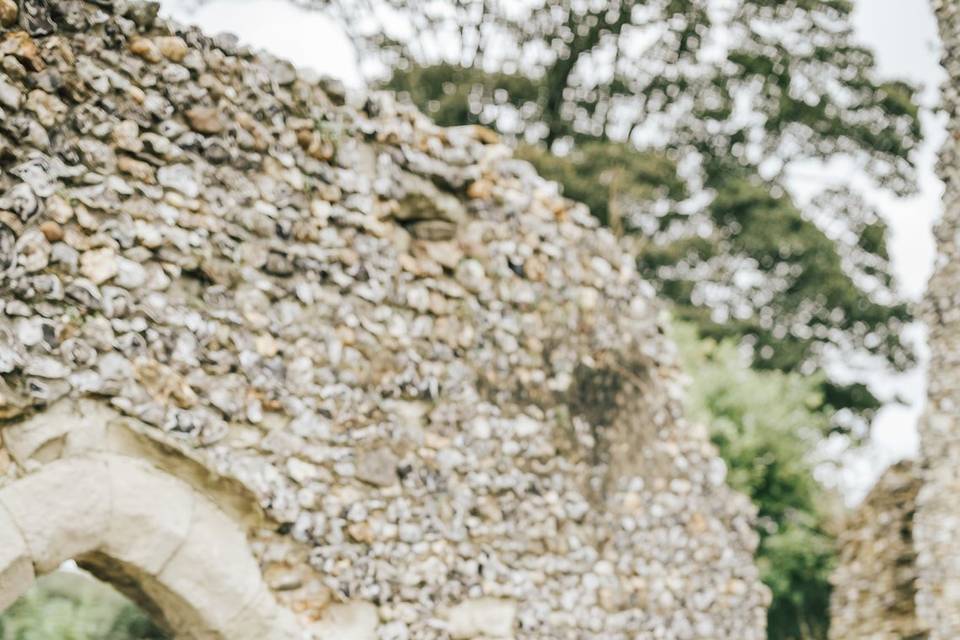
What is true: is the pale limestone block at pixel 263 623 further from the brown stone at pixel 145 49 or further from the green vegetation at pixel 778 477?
the green vegetation at pixel 778 477

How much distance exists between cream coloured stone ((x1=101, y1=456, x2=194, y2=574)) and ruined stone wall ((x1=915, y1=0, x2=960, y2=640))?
4.39m

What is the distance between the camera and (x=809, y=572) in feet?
36.1

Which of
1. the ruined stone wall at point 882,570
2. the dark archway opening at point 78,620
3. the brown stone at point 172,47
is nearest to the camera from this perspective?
the brown stone at point 172,47

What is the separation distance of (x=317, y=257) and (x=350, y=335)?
378mm

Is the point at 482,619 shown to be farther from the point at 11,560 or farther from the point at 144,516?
the point at 11,560

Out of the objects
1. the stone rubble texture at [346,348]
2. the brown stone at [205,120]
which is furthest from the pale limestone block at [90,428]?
the brown stone at [205,120]

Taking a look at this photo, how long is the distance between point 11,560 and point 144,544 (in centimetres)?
49

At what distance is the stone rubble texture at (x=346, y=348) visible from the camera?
353 cm

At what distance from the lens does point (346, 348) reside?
4.33m

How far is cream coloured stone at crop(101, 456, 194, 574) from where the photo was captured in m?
3.48

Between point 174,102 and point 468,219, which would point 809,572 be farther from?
point 174,102

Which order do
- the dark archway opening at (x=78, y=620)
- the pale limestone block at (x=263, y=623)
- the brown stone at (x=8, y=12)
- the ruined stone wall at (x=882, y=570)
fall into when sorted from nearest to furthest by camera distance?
the brown stone at (x=8, y=12) → the pale limestone block at (x=263, y=623) → the dark archway opening at (x=78, y=620) → the ruined stone wall at (x=882, y=570)

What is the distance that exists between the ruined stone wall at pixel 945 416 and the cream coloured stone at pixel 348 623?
3.48m

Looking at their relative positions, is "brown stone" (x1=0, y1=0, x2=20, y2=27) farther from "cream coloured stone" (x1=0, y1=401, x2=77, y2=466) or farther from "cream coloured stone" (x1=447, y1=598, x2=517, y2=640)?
"cream coloured stone" (x1=447, y1=598, x2=517, y2=640)
